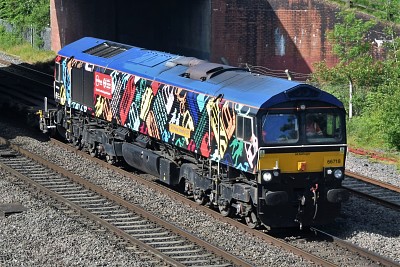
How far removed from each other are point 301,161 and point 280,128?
0.71 metres

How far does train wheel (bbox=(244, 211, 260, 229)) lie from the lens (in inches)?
649

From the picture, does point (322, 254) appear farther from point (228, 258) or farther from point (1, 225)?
point (1, 225)

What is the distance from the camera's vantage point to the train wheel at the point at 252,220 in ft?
54.1

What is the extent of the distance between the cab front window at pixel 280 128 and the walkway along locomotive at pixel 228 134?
0.06 feet

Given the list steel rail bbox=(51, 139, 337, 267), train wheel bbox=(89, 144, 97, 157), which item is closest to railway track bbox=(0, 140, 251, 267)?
steel rail bbox=(51, 139, 337, 267)

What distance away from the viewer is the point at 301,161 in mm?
16047

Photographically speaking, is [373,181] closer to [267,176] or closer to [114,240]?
[267,176]

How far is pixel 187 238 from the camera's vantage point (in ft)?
52.6

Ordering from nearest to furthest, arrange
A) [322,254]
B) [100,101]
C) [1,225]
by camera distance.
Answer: [322,254], [1,225], [100,101]

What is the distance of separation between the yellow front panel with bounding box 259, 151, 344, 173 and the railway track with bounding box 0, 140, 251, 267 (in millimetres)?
1875

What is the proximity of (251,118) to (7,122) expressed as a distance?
14.7 m

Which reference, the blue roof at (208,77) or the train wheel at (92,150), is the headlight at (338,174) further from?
the train wheel at (92,150)

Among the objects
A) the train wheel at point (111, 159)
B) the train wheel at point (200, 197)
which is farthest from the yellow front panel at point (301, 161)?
the train wheel at point (111, 159)

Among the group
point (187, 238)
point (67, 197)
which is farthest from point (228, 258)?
point (67, 197)
